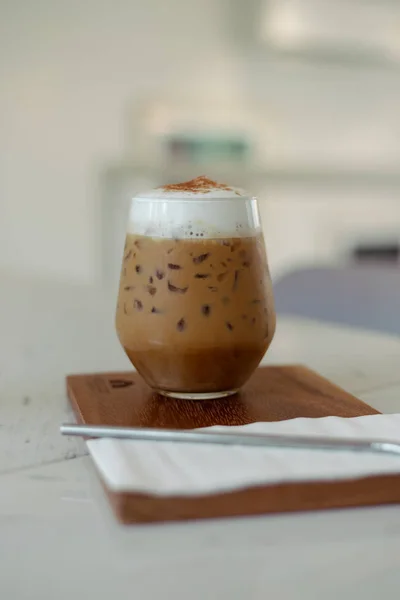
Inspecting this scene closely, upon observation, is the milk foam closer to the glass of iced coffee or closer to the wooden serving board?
the glass of iced coffee

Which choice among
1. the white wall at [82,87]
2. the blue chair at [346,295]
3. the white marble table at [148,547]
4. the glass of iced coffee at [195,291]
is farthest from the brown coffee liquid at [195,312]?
the white wall at [82,87]

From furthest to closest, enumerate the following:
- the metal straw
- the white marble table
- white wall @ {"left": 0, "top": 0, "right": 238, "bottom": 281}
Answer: white wall @ {"left": 0, "top": 0, "right": 238, "bottom": 281} → the metal straw → the white marble table

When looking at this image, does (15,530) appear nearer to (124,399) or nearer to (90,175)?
(124,399)

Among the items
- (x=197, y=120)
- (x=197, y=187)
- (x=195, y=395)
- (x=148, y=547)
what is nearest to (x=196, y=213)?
(x=197, y=187)

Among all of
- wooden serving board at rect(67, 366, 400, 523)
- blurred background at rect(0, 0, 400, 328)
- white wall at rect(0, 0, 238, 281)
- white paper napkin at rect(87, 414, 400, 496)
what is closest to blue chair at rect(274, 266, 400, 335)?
wooden serving board at rect(67, 366, 400, 523)

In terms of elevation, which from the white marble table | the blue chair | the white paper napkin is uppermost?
the white paper napkin

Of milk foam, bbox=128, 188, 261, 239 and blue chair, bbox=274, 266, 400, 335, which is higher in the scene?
milk foam, bbox=128, 188, 261, 239
